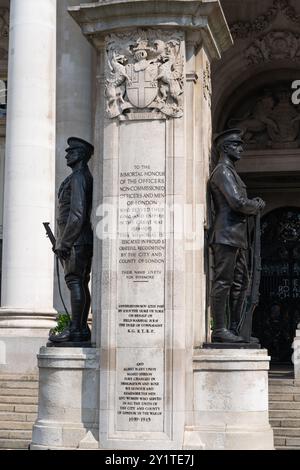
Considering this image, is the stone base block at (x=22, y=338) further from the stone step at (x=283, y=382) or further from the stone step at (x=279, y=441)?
the stone step at (x=279, y=441)

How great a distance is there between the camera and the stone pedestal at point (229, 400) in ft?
36.4

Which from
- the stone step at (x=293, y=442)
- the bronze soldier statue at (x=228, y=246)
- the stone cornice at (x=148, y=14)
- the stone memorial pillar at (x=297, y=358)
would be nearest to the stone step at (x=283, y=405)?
the stone memorial pillar at (x=297, y=358)

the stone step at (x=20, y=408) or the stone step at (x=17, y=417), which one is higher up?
the stone step at (x=20, y=408)

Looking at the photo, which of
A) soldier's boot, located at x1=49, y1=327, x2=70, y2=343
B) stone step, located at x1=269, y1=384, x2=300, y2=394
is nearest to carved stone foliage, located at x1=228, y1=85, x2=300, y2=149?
stone step, located at x1=269, y1=384, x2=300, y2=394

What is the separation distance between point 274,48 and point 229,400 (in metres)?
16.2

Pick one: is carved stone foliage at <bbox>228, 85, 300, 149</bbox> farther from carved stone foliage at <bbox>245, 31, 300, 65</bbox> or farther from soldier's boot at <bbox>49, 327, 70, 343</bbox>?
soldier's boot at <bbox>49, 327, 70, 343</bbox>

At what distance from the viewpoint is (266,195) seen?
27250 millimetres

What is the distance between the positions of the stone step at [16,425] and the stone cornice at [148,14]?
6.21 m

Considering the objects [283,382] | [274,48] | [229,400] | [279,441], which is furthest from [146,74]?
[274,48]

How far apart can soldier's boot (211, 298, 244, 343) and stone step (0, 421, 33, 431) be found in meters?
4.20
